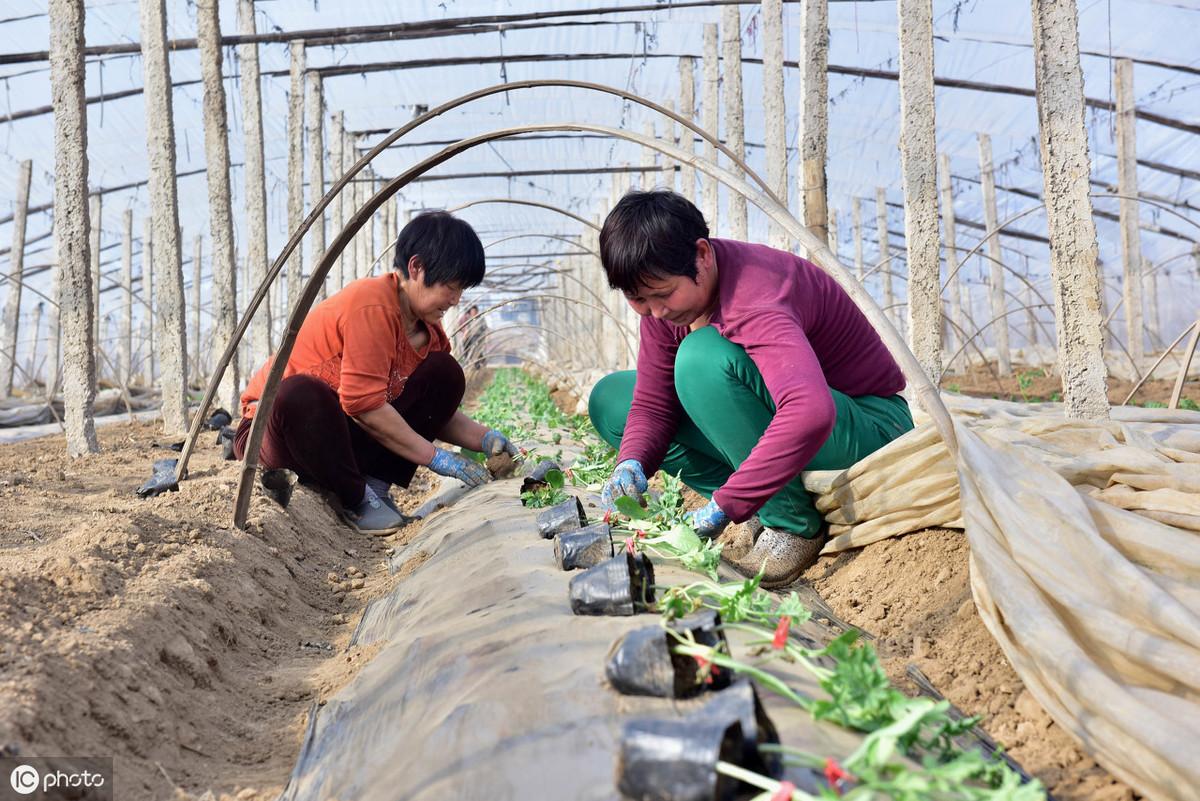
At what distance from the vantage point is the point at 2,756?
1.34m

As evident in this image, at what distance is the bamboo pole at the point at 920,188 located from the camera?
484 centimetres

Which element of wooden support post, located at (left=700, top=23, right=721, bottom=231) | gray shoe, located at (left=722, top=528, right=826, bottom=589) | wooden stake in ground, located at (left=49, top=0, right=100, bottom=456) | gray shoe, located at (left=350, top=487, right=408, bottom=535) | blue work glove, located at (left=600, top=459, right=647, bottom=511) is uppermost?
wooden support post, located at (left=700, top=23, right=721, bottom=231)

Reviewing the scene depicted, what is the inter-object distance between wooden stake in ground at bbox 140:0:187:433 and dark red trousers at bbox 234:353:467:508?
384 centimetres

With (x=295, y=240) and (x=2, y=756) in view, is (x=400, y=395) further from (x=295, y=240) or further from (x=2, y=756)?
(x=2, y=756)

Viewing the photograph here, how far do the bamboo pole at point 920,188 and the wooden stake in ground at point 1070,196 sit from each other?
3.73ft

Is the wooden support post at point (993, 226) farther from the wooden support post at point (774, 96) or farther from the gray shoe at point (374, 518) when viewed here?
the gray shoe at point (374, 518)

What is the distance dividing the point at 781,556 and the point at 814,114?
11.6 feet

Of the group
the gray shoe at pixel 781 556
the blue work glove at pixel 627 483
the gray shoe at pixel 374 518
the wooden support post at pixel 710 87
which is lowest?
the gray shoe at pixel 374 518

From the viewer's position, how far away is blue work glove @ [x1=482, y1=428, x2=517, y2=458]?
13.2 ft

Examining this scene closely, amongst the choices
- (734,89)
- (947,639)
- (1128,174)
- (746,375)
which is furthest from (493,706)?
(1128,174)

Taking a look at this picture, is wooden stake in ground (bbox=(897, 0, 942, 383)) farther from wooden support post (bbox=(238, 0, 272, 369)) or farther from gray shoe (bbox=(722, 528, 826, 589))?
wooden support post (bbox=(238, 0, 272, 369))

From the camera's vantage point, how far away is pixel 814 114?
5387 mm

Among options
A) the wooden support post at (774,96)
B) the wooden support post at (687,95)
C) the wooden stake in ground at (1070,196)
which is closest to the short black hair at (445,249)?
the wooden stake in ground at (1070,196)

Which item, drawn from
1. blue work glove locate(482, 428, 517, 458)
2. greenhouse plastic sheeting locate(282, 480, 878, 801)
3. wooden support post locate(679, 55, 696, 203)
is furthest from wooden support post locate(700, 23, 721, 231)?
greenhouse plastic sheeting locate(282, 480, 878, 801)
